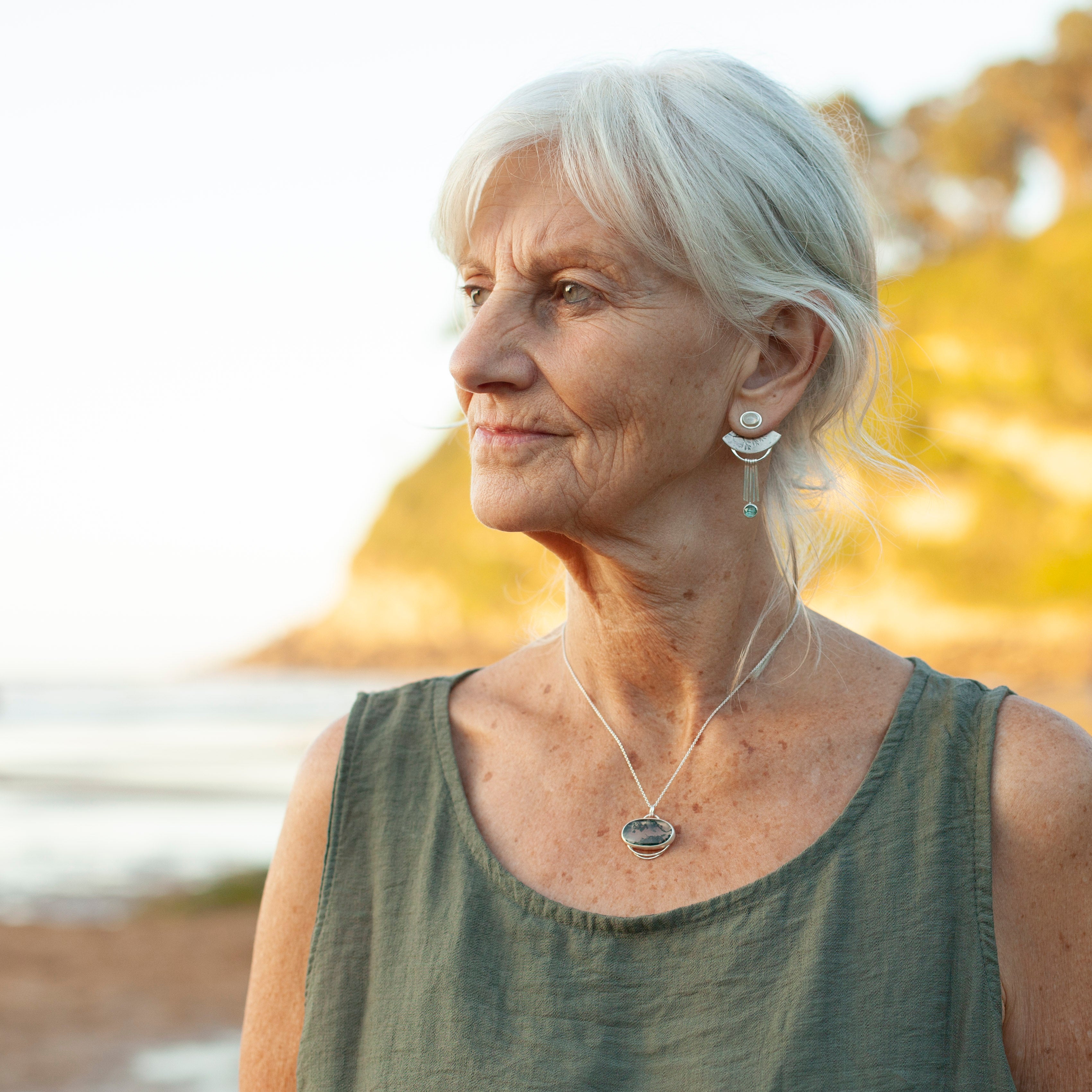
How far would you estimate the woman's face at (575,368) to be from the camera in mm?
1539

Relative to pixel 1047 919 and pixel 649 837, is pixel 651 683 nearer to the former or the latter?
pixel 649 837

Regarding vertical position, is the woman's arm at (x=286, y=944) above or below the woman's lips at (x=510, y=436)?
below

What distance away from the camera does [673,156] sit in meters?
1.51

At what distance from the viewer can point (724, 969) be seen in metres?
1.48

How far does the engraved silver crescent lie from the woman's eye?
0.97 feet

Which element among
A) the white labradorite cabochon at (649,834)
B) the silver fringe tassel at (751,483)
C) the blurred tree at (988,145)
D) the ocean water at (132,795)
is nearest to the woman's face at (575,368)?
the silver fringe tassel at (751,483)

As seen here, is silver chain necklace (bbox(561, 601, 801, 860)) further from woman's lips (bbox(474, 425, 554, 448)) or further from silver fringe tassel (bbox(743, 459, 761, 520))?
woman's lips (bbox(474, 425, 554, 448))

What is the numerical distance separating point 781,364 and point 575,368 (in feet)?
1.11

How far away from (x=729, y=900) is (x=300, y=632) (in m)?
55.7

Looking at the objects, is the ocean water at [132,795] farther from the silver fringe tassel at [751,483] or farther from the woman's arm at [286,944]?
the silver fringe tassel at [751,483]

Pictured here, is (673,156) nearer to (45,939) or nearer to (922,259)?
(45,939)

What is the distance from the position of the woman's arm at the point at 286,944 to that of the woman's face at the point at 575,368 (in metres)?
0.55

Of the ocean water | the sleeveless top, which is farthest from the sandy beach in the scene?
the sleeveless top

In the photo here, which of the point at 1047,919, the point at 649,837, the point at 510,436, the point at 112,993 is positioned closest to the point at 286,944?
the point at 649,837
